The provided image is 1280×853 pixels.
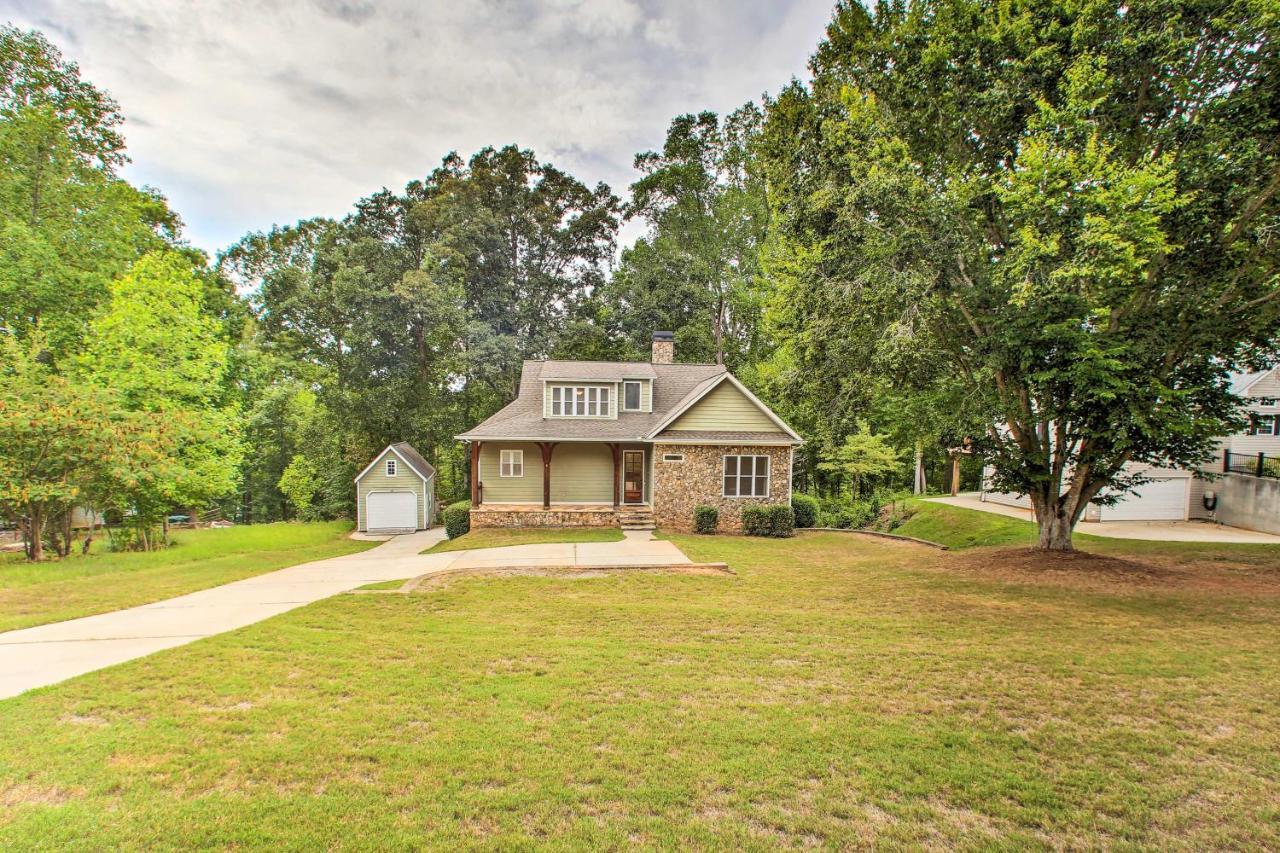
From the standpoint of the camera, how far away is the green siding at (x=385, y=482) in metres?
21.8

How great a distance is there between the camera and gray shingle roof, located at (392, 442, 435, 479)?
22427 mm

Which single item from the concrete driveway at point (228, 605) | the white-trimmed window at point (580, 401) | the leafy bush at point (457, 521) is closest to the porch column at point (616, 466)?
the white-trimmed window at point (580, 401)

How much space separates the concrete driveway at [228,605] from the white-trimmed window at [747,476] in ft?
13.1

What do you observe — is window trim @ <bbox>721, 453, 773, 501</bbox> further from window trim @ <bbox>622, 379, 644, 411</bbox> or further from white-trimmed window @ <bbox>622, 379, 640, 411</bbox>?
white-trimmed window @ <bbox>622, 379, 640, 411</bbox>

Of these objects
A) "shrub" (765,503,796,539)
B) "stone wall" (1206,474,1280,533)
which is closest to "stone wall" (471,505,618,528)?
"shrub" (765,503,796,539)

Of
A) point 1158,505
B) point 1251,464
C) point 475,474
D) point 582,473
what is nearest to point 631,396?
point 582,473

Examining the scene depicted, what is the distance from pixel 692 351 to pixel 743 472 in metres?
13.1

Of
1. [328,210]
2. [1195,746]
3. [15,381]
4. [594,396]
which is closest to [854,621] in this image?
[1195,746]

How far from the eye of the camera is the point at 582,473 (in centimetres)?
1933

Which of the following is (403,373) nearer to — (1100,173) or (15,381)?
(15,381)

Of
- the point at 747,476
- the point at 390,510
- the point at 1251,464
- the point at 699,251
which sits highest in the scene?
the point at 699,251

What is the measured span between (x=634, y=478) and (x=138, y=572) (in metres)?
13.7

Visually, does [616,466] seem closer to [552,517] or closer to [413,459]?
[552,517]

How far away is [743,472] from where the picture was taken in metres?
17.6
